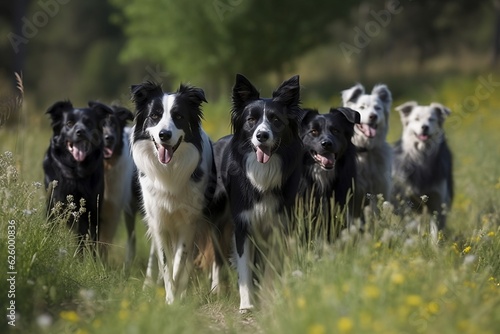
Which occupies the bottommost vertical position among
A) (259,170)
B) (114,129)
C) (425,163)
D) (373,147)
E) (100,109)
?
(425,163)

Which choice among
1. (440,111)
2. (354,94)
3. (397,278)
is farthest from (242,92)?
(440,111)

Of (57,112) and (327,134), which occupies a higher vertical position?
(57,112)

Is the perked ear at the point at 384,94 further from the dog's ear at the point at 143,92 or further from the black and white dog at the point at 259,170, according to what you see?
the dog's ear at the point at 143,92

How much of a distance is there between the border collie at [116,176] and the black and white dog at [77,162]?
0.45 meters

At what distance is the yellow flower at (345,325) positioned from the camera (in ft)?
12.7

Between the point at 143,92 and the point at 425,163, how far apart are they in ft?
14.5

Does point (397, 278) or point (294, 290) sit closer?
point (397, 278)

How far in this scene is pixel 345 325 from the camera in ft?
12.6

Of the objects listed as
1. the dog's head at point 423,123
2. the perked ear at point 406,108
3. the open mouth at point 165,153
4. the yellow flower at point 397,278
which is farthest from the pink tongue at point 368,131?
the yellow flower at point 397,278

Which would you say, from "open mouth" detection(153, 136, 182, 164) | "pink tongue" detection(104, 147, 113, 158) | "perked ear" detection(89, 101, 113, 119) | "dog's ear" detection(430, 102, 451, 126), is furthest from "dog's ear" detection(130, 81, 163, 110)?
"dog's ear" detection(430, 102, 451, 126)

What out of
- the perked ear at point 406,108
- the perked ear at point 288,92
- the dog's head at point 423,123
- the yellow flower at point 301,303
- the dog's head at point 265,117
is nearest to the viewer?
the yellow flower at point 301,303

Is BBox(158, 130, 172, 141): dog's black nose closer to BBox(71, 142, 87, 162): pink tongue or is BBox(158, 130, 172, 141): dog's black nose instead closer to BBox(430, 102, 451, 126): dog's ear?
BBox(71, 142, 87, 162): pink tongue

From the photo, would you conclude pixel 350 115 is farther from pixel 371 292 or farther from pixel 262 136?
pixel 371 292

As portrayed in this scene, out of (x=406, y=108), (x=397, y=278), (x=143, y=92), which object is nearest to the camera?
(x=397, y=278)
